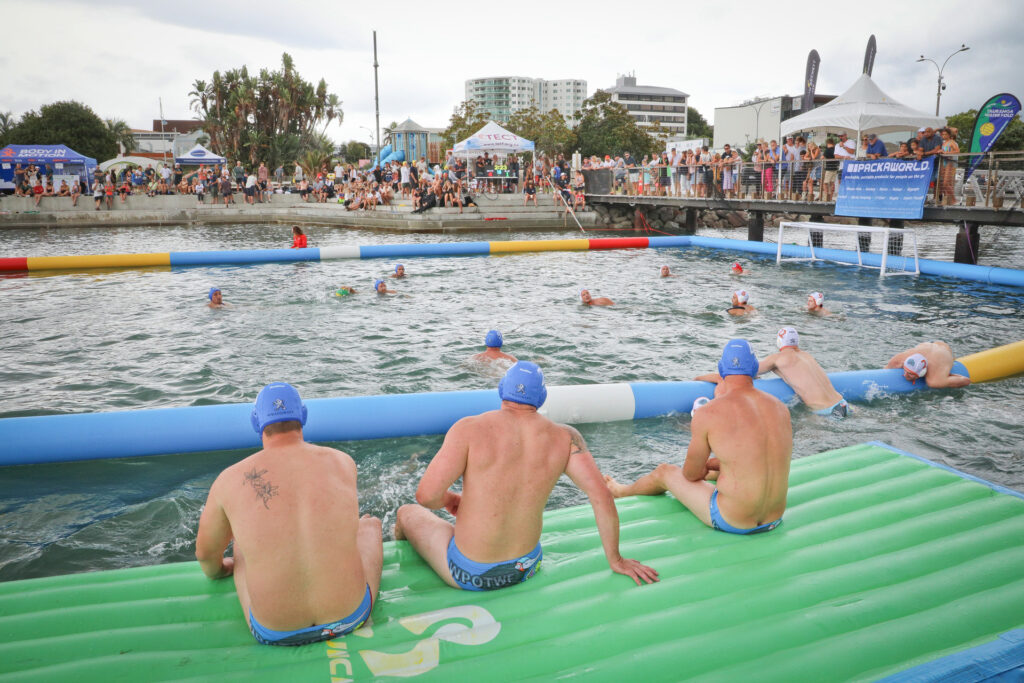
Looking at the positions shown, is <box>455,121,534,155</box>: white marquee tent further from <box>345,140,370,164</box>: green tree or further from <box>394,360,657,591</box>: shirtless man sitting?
<box>345,140,370,164</box>: green tree

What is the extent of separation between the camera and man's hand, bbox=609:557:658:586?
11.1ft

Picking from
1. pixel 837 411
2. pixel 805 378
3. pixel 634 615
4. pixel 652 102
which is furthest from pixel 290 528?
pixel 652 102

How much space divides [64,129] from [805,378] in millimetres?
68768

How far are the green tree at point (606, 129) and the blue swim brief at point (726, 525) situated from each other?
68.8 meters

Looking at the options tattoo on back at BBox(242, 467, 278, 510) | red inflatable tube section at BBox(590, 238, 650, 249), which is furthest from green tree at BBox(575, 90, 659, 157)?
tattoo on back at BBox(242, 467, 278, 510)

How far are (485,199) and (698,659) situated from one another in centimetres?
2535

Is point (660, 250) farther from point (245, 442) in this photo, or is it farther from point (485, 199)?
point (245, 442)

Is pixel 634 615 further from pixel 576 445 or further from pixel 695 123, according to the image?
pixel 695 123

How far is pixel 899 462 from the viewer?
480cm

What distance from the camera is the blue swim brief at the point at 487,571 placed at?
3.23 m

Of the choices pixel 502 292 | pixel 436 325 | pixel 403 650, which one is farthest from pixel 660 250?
pixel 403 650

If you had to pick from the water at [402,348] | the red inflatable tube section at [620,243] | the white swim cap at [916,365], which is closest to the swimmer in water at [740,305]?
the water at [402,348]

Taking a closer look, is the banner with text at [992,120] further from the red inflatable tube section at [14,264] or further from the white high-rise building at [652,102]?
the white high-rise building at [652,102]

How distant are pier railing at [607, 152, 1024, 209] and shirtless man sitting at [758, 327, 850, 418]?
27.4ft
